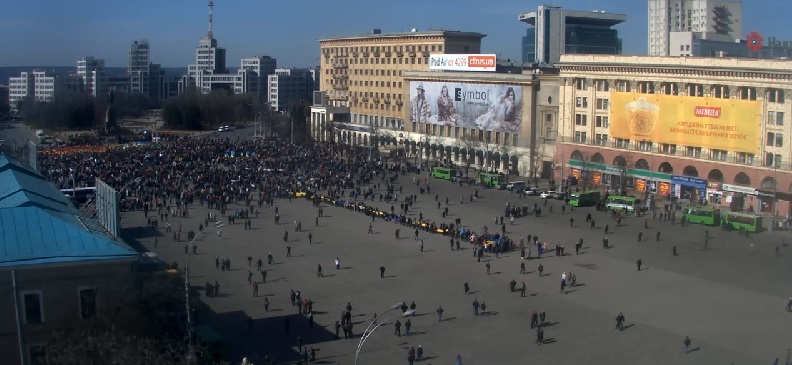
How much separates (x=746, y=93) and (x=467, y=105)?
72.4 ft

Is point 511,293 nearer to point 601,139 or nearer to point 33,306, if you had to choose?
point 33,306

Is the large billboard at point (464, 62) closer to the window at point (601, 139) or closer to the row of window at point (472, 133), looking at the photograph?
the row of window at point (472, 133)

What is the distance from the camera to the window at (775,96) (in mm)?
37406

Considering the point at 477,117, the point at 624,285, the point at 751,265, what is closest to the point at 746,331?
the point at 624,285

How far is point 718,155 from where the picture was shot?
40.6 metres

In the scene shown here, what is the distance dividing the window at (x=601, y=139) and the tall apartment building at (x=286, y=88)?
294 feet

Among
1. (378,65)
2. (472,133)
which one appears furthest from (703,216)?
(378,65)

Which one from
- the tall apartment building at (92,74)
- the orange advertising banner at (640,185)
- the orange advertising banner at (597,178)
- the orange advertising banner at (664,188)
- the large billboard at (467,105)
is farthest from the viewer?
the tall apartment building at (92,74)

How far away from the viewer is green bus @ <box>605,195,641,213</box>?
38438 mm

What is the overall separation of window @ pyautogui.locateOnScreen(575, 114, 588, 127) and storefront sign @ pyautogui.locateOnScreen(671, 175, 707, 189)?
7782 millimetres

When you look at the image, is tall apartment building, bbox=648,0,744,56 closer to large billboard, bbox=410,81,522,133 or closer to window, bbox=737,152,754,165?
large billboard, bbox=410,81,522,133

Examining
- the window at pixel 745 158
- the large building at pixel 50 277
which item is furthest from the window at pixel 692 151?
the large building at pixel 50 277

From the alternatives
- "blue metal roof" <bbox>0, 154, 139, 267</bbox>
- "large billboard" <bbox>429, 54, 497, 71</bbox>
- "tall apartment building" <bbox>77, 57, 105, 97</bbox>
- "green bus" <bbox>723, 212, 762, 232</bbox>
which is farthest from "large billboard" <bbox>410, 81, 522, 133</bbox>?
"tall apartment building" <bbox>77, 57, 105, 97</bbox>

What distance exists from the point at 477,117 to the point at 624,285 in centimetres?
3199
